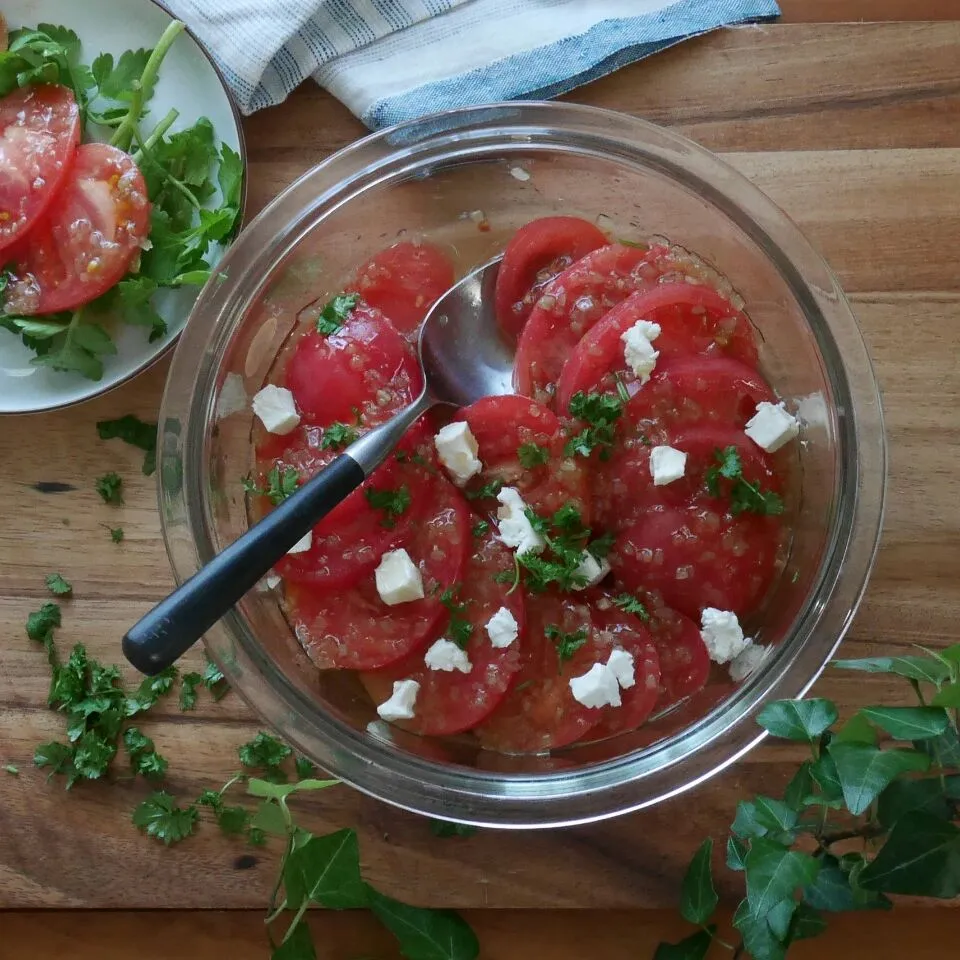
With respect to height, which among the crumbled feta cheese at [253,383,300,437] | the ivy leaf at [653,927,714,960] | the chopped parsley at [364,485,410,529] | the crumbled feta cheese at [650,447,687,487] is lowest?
the ivy leaf at [653,927,714,960]

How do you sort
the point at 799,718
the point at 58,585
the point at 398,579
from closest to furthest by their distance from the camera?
the point at 799,718 < the point at 398,579 < the point at 58,585

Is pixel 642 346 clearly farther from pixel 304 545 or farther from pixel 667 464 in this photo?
pixel 304 545

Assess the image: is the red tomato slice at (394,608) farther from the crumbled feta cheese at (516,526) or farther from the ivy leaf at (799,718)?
the ivy leaf at (799,718)

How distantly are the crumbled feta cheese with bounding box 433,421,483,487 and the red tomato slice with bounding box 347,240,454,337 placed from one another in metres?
0.21

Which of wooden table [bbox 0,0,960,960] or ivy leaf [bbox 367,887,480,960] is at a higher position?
wooden table [bbox 0,0,960,960]

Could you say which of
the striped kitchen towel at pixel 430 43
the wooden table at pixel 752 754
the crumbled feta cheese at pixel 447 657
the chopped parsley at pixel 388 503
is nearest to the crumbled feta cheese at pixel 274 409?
the chopped parsley at pixel 388 503

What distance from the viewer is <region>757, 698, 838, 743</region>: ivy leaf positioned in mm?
1223

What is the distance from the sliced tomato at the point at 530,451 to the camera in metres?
1.41

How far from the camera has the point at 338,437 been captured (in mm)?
1404

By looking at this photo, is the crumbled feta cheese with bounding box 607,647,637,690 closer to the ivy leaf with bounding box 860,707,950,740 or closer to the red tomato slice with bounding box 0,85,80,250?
the ivy leaf with bounding box 860,707,950,740

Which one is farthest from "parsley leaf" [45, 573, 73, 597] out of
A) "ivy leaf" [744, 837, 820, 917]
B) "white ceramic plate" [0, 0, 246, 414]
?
"ivy leaf" [744, 837, 820, 917]

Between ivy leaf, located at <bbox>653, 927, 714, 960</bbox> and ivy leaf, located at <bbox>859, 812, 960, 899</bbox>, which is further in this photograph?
ivy leaf, located at <bbox>653, 927, 714, 960</bbox>

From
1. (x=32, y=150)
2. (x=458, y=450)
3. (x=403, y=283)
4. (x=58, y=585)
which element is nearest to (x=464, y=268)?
(x=403, y=283)

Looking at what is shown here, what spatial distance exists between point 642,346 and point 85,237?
0.82 meters
